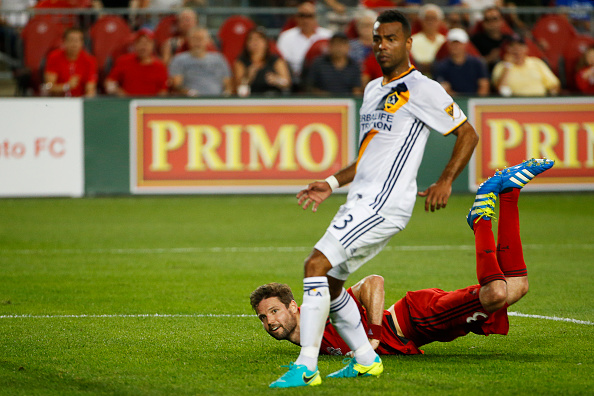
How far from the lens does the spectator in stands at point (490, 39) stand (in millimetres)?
17375

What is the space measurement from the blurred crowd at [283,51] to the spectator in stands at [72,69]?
18mm

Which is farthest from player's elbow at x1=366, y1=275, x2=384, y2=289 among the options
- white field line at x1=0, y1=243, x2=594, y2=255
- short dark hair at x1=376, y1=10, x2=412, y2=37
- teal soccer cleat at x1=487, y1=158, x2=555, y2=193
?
white field line at x1=0, y1=243, x2=594, y2=255

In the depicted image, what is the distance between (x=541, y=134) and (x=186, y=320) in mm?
10147

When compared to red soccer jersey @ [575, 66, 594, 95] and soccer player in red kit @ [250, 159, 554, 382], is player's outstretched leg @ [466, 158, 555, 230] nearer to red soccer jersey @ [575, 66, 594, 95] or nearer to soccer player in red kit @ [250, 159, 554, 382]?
Answer: soccer player in red kit @ [250, 159, 554, 382]

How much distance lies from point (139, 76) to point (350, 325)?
11685 mm

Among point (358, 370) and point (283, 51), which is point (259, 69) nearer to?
point (283, 51)

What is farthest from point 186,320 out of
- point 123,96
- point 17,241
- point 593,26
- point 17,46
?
point 593,26

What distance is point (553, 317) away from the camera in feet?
22.7

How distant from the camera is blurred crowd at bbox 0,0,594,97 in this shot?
1582cm

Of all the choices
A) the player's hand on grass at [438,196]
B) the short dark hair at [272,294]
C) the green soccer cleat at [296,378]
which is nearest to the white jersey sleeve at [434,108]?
the player's hand on grass at [438,196]

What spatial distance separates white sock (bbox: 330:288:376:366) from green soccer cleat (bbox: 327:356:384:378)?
3 cm

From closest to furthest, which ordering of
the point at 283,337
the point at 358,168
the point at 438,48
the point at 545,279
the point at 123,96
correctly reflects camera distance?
the point at 358,168 < the point at 283,337 < the point at 545,279 < the point at 123,96 < the point at 438,48

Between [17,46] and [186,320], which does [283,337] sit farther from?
[17,46]

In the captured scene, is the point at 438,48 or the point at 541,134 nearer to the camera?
the point at 541,134
